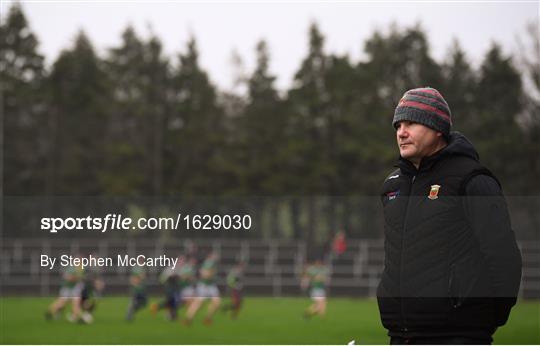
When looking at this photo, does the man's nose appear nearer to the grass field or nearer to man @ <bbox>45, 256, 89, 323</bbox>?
the grass field

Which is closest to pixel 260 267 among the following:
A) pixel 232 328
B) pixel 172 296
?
pixel 172 296

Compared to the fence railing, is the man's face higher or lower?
lower

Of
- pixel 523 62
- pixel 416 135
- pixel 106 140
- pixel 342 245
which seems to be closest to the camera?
pixel 416 135

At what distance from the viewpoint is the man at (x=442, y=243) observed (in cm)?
352

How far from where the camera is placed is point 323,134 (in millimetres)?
51875

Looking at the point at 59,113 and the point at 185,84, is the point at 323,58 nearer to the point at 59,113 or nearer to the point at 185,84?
the point at 185,84

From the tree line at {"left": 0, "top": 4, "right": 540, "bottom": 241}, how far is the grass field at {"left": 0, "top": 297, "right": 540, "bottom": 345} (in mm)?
16361

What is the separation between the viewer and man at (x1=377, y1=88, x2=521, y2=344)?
139 inches

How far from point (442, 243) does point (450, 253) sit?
0.05 metres

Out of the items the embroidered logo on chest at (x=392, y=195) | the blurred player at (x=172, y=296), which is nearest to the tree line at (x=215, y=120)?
the blurred player at (x=172, y=296)

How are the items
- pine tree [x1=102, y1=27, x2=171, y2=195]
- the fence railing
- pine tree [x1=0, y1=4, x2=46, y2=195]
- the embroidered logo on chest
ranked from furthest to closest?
pine tree [x1=102, y1=27, x2=171, y2=195] < pine tree [x1=0, y1=4, x2=46, y2=195] < the fence railing < the embroidered logo on chest

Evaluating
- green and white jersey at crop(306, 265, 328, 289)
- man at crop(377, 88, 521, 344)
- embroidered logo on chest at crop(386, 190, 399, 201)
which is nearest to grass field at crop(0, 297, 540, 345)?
green and white jersey at crop(306, 265, 328, 289)

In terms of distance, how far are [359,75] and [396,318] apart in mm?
47357

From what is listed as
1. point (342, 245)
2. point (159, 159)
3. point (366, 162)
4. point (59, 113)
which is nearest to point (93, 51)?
point (59, 113)
